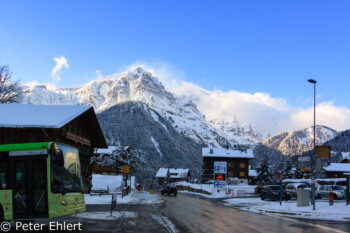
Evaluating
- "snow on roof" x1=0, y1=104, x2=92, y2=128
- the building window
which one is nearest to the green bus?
"snow on roof" x1=0, y1=104, x2=92, y2=128

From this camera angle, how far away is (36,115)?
33.1m

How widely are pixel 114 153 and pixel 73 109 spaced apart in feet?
96.5

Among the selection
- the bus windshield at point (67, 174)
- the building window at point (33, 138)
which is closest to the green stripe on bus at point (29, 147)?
the bus windshield at point (67, 174)

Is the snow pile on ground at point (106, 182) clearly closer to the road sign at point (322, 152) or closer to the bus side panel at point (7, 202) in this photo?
the road sign at point (322, 152)

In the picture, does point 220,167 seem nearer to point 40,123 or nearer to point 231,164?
point 40,123

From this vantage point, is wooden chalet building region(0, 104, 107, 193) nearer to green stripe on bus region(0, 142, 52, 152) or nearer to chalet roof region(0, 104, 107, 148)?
chalet roof region(0, 104, 107, 148)

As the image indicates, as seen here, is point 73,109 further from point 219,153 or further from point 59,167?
point 219,153

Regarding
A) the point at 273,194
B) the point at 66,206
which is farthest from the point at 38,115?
the point at 273,194

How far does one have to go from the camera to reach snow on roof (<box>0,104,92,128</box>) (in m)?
30.6

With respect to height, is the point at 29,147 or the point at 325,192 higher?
the point at 29,147

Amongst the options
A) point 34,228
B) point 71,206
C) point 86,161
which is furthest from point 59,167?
point 86,161

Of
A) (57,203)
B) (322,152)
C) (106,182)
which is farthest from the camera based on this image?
(106,182)

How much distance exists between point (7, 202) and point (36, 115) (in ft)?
69.4

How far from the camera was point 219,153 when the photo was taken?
346ft
